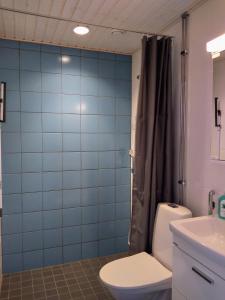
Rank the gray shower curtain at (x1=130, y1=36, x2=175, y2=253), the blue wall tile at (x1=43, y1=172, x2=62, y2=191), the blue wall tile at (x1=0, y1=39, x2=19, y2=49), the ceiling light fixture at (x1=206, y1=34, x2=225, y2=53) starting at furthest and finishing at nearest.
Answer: the blue wall tile at (x1=43, y1=172, x2=62, y2=191) → the blue wall tile at (x1=0, y1=39, x2=19, y2=49) → the gray shower curtain at (x1=130, y1=36, x2=175, y2=253) → the ceiling light fixture at (x1=206, y1=34, x2=225, y2=53)

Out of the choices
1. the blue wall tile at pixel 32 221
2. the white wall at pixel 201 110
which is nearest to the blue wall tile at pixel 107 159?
the blue wall tile at pixel 32 221

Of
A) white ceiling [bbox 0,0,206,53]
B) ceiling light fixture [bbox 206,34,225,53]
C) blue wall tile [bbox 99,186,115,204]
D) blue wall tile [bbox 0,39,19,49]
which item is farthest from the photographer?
blue wall tile [bbox 99,186,115,204]

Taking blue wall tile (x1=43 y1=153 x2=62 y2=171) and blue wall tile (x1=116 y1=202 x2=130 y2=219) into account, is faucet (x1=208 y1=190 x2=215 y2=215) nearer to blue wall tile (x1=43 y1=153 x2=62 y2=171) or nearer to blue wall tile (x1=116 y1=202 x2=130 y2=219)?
blue wall tile (x1=116 y1=202 x2=130 y2=219)

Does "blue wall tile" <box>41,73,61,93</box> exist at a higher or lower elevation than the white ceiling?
lower

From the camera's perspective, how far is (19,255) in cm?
249

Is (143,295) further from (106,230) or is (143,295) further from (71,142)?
(71,142)

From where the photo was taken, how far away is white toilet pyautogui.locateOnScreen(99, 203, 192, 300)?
163cm

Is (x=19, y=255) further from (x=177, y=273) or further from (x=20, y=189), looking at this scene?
(x=177, y=273)

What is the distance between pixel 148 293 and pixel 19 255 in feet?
4.66

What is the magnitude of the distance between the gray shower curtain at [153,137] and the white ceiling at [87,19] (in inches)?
7.4

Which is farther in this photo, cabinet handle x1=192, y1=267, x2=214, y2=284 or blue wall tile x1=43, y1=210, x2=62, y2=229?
blue wall tile x1=43, y1=210, x2=62, y2=229

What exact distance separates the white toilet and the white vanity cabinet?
0.20 meters

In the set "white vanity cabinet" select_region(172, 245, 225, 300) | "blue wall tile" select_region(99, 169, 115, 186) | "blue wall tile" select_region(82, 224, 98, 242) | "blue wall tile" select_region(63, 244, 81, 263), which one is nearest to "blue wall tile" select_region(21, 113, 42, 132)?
"blue wall tile" select_region(99, 169, 115, 186)

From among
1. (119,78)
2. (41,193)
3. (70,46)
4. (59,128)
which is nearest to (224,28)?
(119,78)
